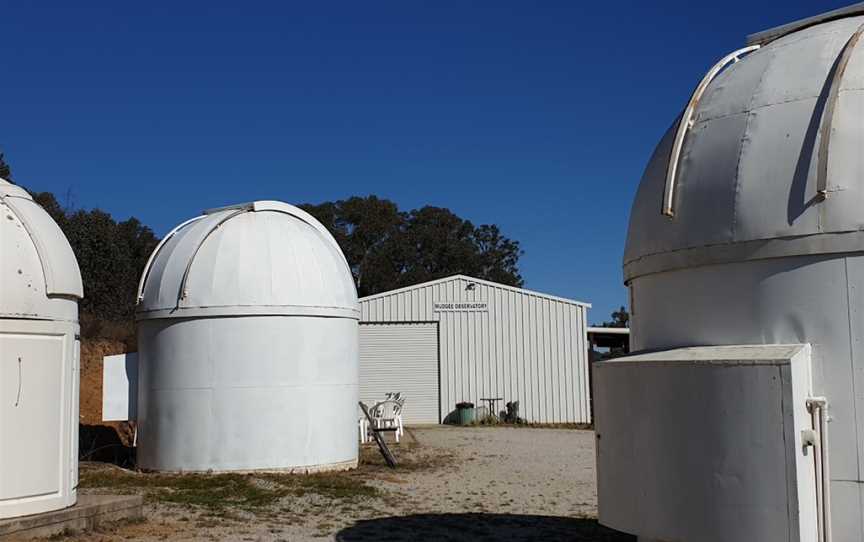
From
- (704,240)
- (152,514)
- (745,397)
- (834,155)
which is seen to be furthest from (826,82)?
(152,514)

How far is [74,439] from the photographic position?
935 cm

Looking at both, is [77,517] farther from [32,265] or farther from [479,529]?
[479,529]

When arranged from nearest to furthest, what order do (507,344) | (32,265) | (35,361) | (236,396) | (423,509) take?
(35,361) → (32,265) → (423,509) → (236,396) → (507,344)

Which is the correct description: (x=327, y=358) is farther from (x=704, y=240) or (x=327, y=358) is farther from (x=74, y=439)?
(x=704, y=240)

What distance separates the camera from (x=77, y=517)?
29.9 feet

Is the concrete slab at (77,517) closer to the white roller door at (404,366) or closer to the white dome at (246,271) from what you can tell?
the white dome at (246,271)

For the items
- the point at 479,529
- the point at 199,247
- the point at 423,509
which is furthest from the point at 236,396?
the point at 479,529

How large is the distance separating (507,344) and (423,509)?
16.2m

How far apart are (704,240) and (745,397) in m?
1.46

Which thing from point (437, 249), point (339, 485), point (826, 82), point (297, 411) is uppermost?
point (437, 249)

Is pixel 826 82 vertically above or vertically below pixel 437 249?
below

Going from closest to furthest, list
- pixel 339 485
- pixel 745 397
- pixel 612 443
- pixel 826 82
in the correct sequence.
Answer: pixel 745 397 → pixel 826 82 → pixel 612 443 → pixel 339 485

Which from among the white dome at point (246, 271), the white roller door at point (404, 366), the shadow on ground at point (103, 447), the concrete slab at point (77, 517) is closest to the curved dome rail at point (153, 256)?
the white dome at point (246, 271)

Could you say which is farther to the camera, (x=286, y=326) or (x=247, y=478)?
(x=286, y=326)
